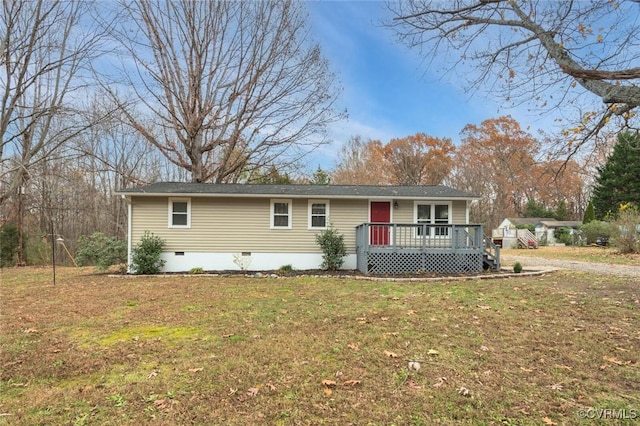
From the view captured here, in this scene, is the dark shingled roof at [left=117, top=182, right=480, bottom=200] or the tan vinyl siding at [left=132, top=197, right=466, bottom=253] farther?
the tan vinyl siding at [left=132, top=197, right=466, bottom=253]

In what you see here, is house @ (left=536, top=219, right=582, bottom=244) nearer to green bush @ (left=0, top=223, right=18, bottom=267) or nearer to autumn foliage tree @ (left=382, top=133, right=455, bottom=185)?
autumn foliage tree @ (left=382, top=133, right=455, bottom=185)

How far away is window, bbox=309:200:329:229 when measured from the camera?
12.8 metres

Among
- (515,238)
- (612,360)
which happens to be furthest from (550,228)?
(612,360)

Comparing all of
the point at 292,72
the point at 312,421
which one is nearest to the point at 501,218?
the point at 292,72

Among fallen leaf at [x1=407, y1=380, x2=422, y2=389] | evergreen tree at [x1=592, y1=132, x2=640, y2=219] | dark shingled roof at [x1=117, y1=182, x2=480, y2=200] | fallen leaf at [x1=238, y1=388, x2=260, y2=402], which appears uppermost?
evergreen tree at [x1=592, y1=132, x2=640, y2=219]

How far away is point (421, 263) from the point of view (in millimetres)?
11531

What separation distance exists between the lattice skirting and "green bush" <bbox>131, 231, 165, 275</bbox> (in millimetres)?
6933

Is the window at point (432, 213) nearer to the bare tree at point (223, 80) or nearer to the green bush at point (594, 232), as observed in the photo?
the bare tree at point (223, 80)

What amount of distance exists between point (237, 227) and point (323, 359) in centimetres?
919

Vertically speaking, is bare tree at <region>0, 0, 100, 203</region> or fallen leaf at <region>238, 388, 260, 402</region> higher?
bare tree at <region>0, 0, 100, 203</region>

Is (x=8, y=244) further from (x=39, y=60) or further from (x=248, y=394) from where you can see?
(x=248, y=394)

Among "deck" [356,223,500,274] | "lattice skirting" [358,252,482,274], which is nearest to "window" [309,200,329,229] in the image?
"deck" [356,223,500,274]

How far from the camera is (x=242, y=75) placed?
59.5 feet

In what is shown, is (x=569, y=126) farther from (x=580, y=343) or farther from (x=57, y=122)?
(x=57, y=122)
